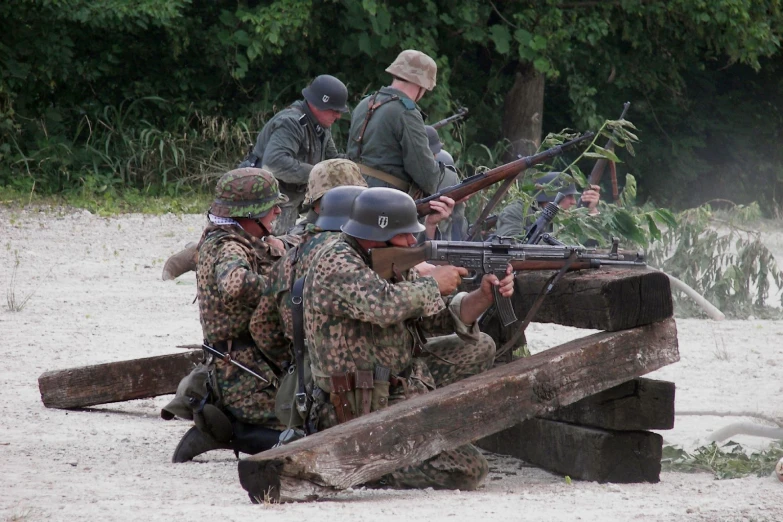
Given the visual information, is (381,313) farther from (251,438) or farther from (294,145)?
(294,145)

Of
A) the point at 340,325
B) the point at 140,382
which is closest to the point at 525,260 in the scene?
the point at 340,325

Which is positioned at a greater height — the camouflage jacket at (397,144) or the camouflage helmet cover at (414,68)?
the camouflage helmet cover at (414,68)

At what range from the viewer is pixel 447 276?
469 cm

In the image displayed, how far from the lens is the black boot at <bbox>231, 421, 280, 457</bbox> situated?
5461mm

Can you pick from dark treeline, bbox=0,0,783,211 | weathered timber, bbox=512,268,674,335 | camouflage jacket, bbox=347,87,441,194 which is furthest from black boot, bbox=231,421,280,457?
dark treeline, bbox=0,0,783,211

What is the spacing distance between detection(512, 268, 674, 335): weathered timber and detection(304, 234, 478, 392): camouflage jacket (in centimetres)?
56

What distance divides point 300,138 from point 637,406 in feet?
13.7

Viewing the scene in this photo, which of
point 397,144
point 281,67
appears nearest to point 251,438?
point 397,144

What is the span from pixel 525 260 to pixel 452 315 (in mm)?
441

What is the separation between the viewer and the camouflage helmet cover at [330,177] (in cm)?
566

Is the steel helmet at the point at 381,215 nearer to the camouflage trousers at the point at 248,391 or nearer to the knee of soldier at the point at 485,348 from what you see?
the knee of soldier at the point at 485,348

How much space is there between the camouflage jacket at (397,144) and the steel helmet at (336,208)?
6.40 feet

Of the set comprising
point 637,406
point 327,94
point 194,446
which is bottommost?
point 194,446

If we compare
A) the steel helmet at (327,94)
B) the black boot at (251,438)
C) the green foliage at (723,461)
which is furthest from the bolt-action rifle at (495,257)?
the steel helmet at (327,94)
